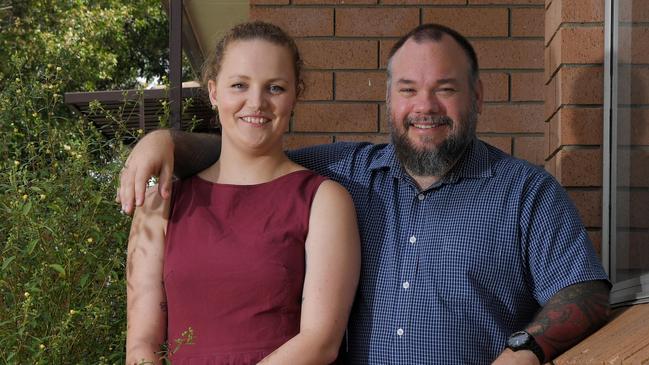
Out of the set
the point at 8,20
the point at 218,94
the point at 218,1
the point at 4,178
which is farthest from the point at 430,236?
the point at 8,20

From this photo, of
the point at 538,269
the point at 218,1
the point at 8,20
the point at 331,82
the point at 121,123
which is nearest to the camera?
the point at 538,269

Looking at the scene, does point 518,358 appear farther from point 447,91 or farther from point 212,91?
point 212,91

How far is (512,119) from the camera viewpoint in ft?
12.1

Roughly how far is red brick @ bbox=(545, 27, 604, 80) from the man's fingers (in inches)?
56.8

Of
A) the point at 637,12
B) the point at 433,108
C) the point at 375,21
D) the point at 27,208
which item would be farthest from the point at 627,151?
the point at 27,208

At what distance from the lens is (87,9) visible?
1619 cm

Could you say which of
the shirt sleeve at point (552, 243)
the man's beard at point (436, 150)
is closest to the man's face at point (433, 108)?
the man's beard at point (436, 150)

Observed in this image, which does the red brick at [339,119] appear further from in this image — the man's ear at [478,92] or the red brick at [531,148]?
the man's ear at [478,92]

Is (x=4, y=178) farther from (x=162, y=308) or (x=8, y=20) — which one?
(x=8, y=20)

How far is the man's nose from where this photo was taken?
109 inches

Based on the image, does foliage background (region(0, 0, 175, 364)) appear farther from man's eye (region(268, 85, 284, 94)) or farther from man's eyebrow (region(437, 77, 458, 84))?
man's eyebrow (region(437, 77, 458, 84))

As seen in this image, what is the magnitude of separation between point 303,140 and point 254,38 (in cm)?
114

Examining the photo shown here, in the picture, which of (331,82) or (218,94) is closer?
(218,94)

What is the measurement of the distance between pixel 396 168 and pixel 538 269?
53 centimetres
